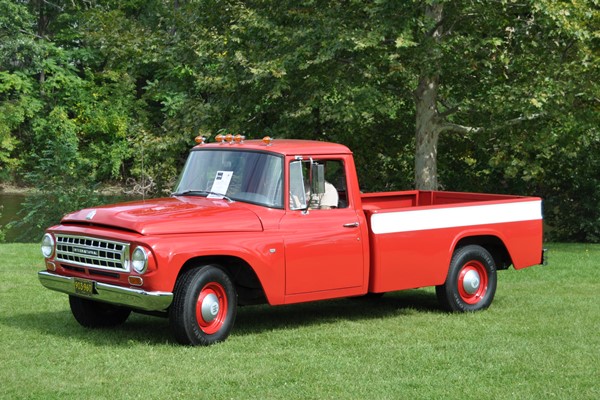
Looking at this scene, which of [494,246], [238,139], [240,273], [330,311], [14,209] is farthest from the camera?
[14,209]

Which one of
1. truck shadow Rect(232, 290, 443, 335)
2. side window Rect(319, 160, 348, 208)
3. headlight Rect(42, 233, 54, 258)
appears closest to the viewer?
headlight Rect(42, 233, 54, 258)

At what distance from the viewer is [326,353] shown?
9.66 meters

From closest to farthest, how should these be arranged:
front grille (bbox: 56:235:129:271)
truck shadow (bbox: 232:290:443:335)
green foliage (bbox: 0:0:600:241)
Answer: front grille (bbox: 56:235:129:271)
truck shadow (bbox: 232:290:443:335)
green foliage (bbox: 0:0:600:241)

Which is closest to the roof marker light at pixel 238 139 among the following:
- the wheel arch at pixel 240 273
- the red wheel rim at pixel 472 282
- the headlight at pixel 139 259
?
the wheel arch at pixel 240 273

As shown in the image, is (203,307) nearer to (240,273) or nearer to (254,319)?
(240,273)

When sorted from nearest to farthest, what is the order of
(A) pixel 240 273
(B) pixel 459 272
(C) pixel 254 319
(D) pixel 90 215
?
(D) pixel 90 215 → (A) pixel 240 273 → (C) pixel 254 319 → (B) pixel 459 272

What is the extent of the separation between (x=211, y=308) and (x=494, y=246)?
4306 millimetres

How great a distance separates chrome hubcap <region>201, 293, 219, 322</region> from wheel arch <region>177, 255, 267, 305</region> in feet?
1.06

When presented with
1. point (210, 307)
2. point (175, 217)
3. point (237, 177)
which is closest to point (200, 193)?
point (237, 177)

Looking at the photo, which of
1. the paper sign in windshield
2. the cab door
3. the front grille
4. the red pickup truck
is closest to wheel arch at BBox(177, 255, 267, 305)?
the red pickup truck

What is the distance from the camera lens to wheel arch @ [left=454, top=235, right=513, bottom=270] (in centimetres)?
1238

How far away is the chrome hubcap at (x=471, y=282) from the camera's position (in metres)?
12.2

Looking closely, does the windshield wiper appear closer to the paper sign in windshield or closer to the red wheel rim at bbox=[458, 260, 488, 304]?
the paper sign in windshield

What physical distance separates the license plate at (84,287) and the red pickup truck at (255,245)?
0.01 metres
